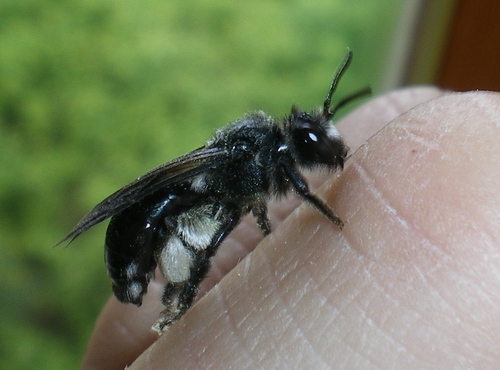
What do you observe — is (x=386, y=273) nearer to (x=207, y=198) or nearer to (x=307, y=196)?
(x=307, y=196)

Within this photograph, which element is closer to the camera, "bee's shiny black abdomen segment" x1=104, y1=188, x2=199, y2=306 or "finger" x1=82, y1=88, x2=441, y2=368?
"bee's shiny black abdomen segment" x1=104, y1=188, x2=199, y2=306

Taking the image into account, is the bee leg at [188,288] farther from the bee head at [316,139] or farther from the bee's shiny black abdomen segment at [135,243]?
the bee head at [316,139]

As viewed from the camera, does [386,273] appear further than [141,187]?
No

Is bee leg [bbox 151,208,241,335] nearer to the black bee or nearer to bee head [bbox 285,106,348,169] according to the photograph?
the black bee

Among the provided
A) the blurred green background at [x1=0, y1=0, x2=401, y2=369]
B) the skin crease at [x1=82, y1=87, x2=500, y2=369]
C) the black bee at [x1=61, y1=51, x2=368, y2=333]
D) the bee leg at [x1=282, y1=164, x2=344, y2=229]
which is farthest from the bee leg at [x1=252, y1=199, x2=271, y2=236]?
the blurred green background at [x1=0, y1=0, x2=401, y2=369]

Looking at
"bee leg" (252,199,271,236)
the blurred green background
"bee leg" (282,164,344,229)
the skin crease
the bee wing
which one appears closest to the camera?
the skin crease

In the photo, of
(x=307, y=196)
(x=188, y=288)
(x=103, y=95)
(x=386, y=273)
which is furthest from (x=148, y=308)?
(x=103, y=95)
